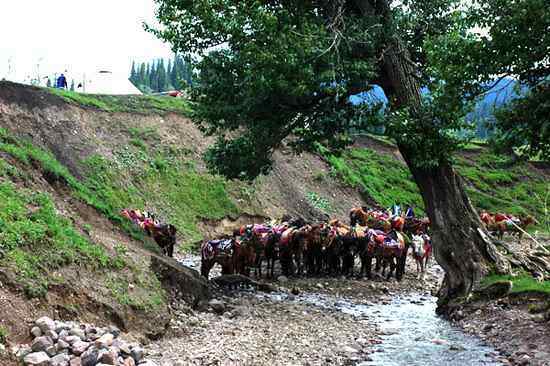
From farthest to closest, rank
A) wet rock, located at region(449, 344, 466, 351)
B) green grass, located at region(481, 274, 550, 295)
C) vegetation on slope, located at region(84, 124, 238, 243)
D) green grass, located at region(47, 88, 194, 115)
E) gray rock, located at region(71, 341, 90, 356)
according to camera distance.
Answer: green grass, located at region(47, 88, 194, 115) < vegetation on slope, located at region(84, 124, 238, 243) < green grass, located at region(481, 274, 550, 295) < wet rock, located at region(449, 344, 466, 351) < gray rock, located at region(71, 341, 90, 356)

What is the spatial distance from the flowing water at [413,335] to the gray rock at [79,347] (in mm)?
4148

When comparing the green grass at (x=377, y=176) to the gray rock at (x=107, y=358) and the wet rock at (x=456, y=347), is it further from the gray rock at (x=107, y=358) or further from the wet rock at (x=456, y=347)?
the gray rock at (x=107, y=358)

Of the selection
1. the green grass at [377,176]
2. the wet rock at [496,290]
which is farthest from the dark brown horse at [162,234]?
the green grass at [377,176]

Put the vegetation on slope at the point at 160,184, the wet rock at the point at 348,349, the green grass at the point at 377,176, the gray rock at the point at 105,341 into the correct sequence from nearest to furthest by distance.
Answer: the gray rock at the point at 105,341 < the wet rock at the point at 348,349 < the vegetation on slope at the point at 160,184 < the green grass at the point at 377,176

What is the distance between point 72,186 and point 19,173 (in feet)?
6.29

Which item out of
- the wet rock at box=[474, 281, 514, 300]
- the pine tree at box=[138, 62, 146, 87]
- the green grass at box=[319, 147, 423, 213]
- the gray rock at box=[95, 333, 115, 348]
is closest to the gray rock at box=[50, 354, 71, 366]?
the gray rock at box=[95, 333, 115, 348]

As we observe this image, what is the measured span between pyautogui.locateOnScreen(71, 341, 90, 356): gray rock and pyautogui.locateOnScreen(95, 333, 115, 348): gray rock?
0.14 meters

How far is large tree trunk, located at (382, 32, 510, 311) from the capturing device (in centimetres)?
1298

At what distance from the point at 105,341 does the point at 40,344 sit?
30.1 inches

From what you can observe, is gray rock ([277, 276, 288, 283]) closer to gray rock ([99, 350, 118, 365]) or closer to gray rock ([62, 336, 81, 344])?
gray rock ([62, 336, 81, 344])

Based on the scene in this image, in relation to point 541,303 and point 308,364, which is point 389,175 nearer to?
point 541,303

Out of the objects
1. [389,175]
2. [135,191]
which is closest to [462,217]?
[135,191]

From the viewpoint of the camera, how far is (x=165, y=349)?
9.07 m

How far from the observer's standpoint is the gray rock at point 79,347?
735cm
